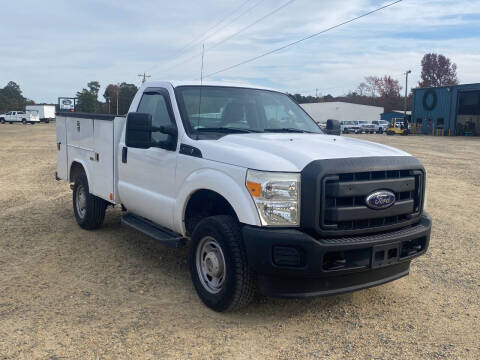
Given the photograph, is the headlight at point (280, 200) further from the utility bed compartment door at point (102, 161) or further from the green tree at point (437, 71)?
the green tree at point (437, 71)

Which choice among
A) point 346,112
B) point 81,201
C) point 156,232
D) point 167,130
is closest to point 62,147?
point 81,201

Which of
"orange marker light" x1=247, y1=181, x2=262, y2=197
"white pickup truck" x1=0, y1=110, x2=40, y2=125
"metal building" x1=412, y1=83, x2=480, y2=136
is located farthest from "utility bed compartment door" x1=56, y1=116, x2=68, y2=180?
"white pickup truck" x1=0, y1=110, x2=40, y2=125

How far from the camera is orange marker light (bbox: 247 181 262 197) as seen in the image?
3.77m

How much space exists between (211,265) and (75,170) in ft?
13.2

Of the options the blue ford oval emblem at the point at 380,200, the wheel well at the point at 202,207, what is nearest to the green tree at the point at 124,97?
the wheel well at the point at 202,207

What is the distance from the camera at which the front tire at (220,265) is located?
3.97 metres

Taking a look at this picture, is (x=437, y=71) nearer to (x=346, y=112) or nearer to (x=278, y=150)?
(x=346, y=112)

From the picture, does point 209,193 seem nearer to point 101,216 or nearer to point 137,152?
point 137,152

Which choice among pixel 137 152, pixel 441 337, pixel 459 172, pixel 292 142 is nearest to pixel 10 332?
pixel 137 152

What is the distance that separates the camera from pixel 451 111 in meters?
49.8

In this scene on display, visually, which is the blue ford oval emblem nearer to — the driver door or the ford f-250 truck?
the ford f-250 truck

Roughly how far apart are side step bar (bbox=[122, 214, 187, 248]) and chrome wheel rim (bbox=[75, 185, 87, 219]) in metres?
1.41

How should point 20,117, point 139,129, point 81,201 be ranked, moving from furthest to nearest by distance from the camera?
point 20,117
point 81,201
point 139,129

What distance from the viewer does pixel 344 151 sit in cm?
412
